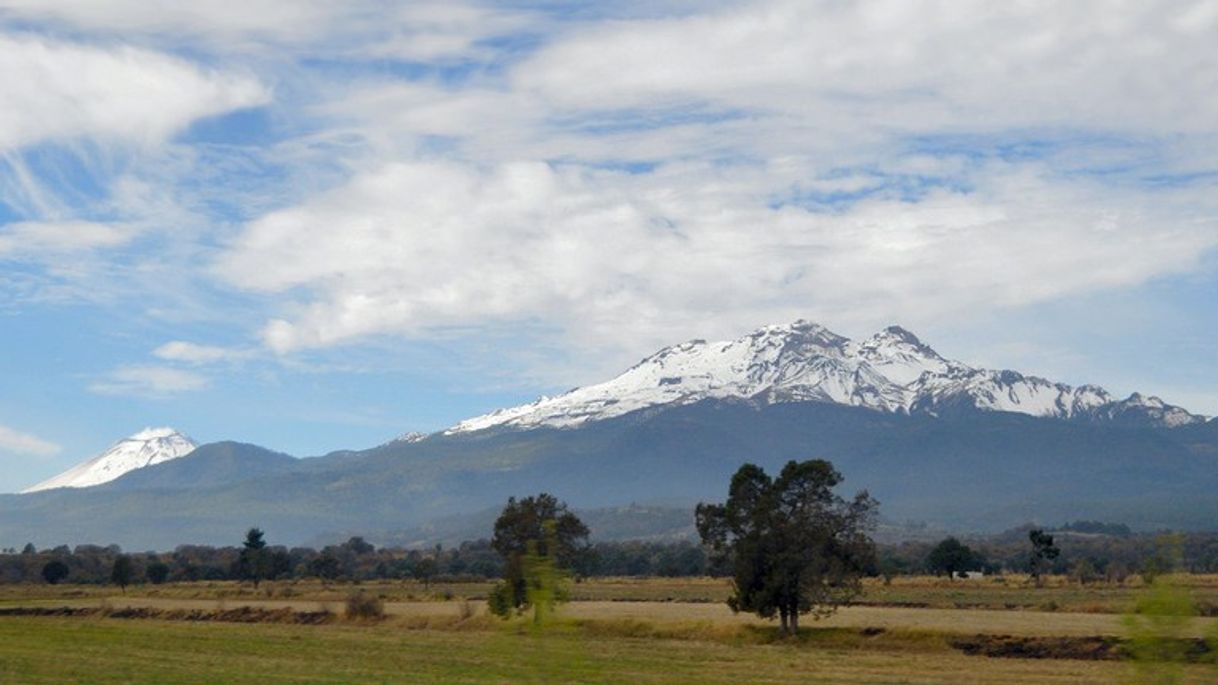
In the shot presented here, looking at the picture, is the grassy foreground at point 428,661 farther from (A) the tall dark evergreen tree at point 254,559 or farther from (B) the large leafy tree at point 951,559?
(B) the large leafy tree at point 951,559

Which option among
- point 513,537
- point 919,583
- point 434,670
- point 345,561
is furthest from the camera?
point 345,561

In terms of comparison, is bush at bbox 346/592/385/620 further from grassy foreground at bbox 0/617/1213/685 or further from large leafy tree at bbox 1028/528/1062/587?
large leafy tree at bbox 1028/528/1062/587

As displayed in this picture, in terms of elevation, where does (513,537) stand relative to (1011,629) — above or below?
above

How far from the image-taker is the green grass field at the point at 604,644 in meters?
38.4

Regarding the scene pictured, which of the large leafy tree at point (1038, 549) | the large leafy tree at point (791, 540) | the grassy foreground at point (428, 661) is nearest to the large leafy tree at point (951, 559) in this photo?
the large leafy tree at point (1038, 549)

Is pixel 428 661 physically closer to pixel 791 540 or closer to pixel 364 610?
pixel 791 540

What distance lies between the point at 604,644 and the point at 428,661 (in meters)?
9.42

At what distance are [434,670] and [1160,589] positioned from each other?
33.6 meters

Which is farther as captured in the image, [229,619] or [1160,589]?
[229,619]

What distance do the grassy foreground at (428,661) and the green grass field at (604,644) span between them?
7 cm

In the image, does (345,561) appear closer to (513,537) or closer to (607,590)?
(607,590)

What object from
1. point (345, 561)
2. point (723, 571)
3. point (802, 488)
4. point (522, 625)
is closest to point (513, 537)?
point (723, 571)

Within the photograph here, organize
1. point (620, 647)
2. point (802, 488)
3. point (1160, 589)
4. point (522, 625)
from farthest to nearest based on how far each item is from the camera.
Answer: point (802, 488)
point (620, 647)
point (522, 625)
point (1160, 589)

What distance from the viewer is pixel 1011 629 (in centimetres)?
5450
